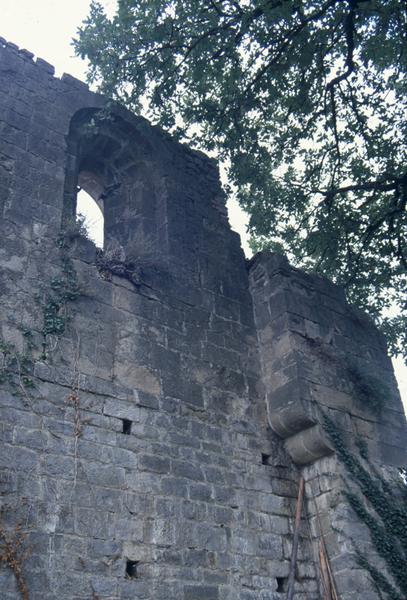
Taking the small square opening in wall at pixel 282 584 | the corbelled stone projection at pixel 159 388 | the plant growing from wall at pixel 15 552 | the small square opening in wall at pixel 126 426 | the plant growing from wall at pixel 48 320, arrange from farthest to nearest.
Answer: the small square opening in wall at pixel 282 584
the small square opening in wall at pixel 126 426
the plant growing from wall at pixel 48 320
the corbelled stone projection at pixel 159 388
the plant growing from wall at pixel 15 552

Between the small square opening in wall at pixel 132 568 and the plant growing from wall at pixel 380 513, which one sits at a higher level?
the plant growing from wall at pixel 380 513

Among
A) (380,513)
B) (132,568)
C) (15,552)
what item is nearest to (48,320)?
(15,552)

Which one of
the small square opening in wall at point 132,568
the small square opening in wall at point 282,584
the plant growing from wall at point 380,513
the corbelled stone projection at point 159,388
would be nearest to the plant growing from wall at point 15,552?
the corbelled stone projection at point 159,388

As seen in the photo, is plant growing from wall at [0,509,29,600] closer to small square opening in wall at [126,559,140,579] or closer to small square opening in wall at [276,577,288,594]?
small square opening in wall at [126,559,140,579]

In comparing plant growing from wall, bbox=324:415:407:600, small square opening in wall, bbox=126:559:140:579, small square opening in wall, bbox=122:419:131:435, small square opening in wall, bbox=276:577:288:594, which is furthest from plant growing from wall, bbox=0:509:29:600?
plant growing from wall, bbox=324:415:407:600

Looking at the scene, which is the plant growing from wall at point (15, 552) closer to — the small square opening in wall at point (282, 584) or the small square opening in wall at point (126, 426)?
the small square opening in wall at point (126, 426)

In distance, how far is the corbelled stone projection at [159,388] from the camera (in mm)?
5551

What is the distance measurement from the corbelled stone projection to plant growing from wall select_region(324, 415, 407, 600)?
0.12 ft

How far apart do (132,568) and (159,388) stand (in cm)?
173

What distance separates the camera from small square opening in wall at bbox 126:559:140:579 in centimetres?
556

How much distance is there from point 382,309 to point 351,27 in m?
4.35

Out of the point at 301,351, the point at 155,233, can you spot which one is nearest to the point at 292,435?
the point at 301,351

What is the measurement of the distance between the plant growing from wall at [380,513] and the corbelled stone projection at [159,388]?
0.04m

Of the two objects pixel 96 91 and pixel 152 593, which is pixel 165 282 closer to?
pixel 96 91
